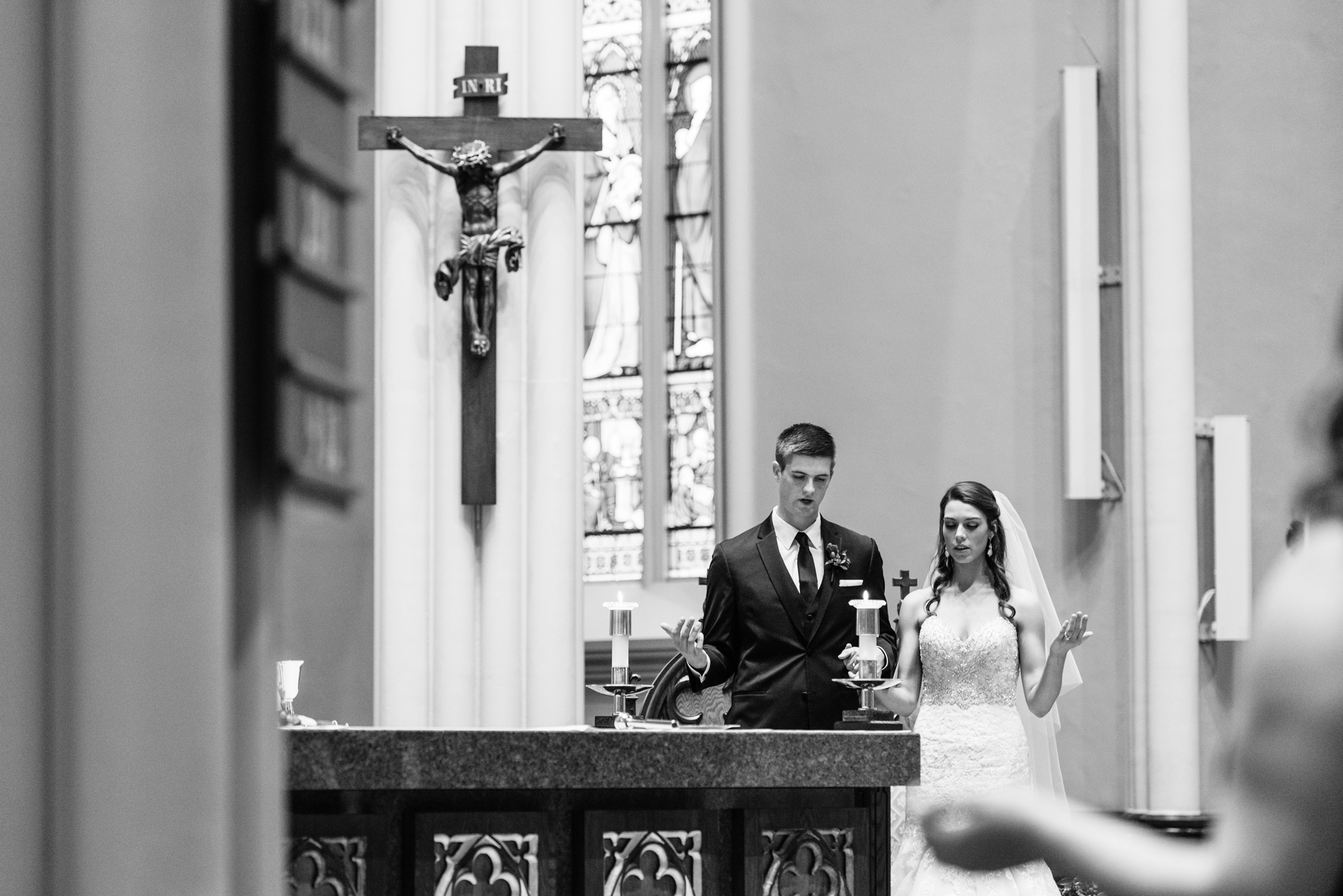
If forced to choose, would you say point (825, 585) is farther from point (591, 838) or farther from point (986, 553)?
point (591, 838)

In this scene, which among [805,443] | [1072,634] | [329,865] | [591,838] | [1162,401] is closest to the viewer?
[329,865]

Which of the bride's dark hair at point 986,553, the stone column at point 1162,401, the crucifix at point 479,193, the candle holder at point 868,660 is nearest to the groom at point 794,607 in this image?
the bride's dark hair at point 986,553

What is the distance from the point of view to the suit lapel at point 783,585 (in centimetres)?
609

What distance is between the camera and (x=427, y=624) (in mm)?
7195

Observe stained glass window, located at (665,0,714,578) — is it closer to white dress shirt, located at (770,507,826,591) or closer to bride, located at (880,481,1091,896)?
bride, located at (880,481,1091,896)

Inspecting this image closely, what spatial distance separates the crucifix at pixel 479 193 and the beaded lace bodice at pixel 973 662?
1.81 m

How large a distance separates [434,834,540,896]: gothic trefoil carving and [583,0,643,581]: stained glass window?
6.16 meters

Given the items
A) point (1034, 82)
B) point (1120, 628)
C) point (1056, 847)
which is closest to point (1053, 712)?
point (1120, 628)

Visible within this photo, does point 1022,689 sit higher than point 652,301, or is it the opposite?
point 652,301

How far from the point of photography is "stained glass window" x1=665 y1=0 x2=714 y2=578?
392 inches

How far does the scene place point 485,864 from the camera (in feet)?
12.3

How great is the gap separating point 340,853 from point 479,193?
3941 millimetres

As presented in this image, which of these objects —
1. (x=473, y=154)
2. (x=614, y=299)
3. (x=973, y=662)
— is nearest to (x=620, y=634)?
(x=973, y=662)

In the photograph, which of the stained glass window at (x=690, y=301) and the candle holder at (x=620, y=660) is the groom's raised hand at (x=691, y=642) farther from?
the stained glass window at (x=690, y=301)
